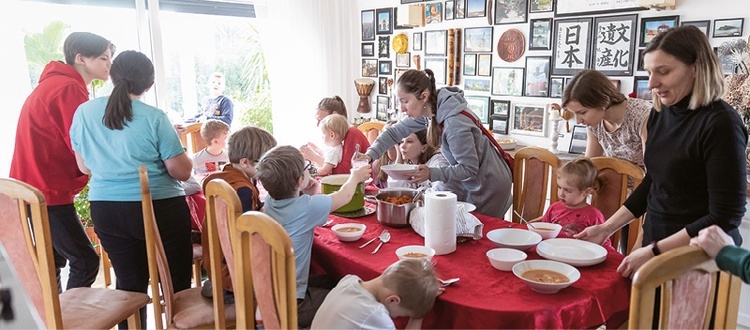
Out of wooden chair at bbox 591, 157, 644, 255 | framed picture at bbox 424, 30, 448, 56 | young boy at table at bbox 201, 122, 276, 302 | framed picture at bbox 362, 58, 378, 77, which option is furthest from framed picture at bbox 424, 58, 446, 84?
young boy at table at bbox 201, 122, 276, 302

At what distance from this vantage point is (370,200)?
238 cm

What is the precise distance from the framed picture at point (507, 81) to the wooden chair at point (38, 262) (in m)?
2.80

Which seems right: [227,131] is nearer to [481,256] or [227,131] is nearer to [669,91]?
[481,256]

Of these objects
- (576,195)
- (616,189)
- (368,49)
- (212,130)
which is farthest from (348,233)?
(368,49)

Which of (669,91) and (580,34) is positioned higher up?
(580,34)

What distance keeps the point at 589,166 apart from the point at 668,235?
563mm

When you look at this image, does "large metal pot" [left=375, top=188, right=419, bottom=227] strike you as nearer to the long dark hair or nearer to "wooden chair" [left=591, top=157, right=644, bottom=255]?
"wooden chair" [left=591, top=157, right=644, bottom=255]

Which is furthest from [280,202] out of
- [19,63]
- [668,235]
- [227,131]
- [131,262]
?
[19,63]

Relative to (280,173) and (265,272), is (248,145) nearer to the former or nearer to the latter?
(280,173)

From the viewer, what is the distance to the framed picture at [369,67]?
480 cm

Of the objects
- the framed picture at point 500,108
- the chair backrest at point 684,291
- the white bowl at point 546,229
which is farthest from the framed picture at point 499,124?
the chair backrest at point 684,291

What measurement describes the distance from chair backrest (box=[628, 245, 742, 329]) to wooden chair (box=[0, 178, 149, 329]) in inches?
65.6

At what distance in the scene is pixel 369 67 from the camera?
486 centimetres

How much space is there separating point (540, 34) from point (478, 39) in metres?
0.51
